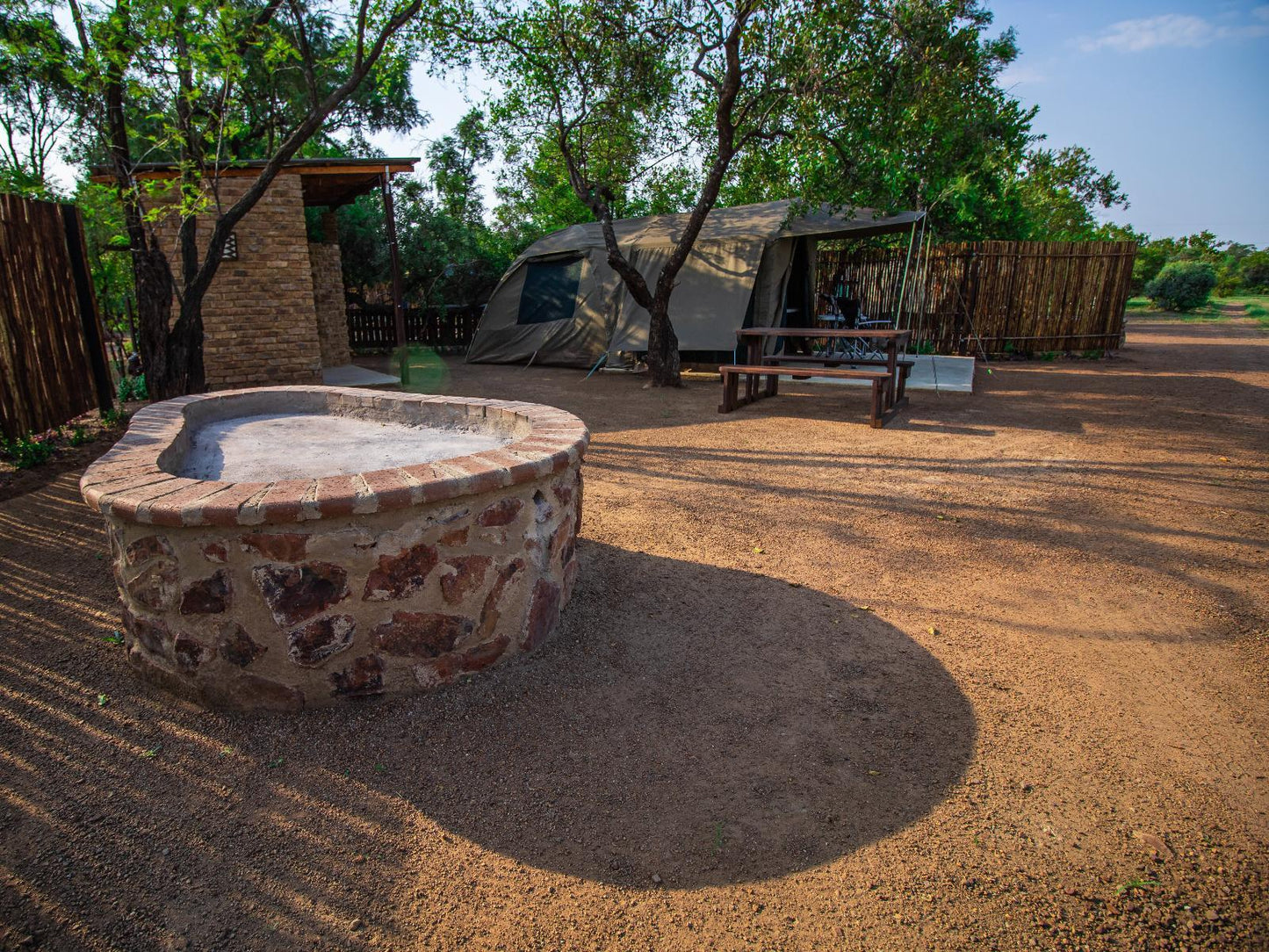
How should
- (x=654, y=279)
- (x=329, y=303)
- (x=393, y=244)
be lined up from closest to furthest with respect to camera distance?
(x=393, y=244)
(x=654, y=279)
(x=329, y=303)

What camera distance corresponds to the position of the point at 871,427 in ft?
21.1

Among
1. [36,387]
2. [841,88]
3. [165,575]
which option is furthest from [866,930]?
[841,88]

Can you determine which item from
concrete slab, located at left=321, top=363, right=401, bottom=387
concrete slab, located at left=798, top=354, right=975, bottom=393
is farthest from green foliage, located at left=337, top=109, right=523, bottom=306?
concrete slab, located at left=798, top=354, right=975, bottom=393

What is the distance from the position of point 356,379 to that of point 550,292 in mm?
3683

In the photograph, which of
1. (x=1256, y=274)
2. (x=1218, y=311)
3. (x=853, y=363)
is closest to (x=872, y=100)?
(x=853, y=363)

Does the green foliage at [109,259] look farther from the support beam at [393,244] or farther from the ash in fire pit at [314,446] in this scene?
the ash in fire pit at [314,446]

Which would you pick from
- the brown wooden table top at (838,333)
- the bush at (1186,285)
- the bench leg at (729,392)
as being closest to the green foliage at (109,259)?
the bench leg at (729,392)

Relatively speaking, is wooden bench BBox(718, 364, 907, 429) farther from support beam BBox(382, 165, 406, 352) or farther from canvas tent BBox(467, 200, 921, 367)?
support beam BBox(382, 165, 406, 352)

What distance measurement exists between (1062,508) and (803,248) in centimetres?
740

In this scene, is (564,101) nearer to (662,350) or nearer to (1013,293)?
(662,350)

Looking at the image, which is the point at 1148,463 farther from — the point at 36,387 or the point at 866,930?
the point at 36,387

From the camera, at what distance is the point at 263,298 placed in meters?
8.32

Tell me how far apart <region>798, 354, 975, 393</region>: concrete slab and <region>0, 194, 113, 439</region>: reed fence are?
24.6 feet

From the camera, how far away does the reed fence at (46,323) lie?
5168 millimetres
